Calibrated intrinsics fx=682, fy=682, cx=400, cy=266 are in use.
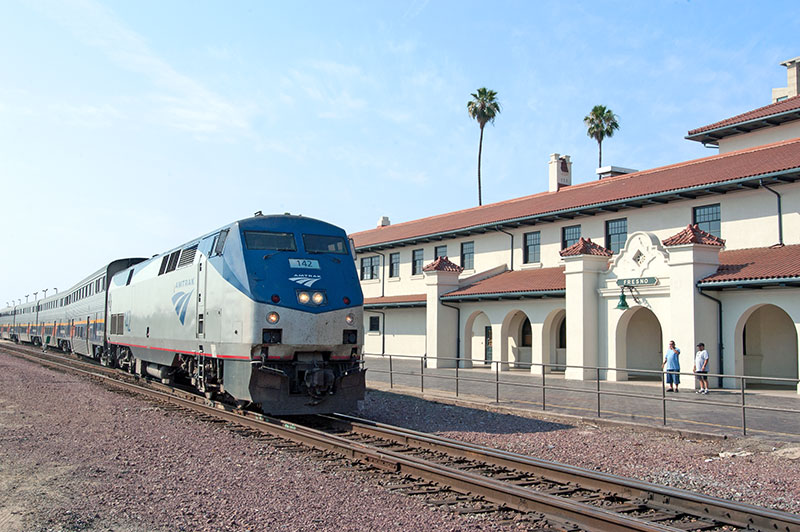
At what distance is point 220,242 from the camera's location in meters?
12.9

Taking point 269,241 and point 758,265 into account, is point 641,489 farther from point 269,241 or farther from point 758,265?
point 758,265

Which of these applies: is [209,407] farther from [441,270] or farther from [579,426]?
[441,270]

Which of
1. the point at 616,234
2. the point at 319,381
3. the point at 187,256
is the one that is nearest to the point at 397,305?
the point at 616,234

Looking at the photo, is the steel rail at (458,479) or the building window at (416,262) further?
the building window at (416,262)

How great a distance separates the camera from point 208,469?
9.06m

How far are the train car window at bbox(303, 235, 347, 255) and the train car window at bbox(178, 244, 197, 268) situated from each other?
3.01 metres

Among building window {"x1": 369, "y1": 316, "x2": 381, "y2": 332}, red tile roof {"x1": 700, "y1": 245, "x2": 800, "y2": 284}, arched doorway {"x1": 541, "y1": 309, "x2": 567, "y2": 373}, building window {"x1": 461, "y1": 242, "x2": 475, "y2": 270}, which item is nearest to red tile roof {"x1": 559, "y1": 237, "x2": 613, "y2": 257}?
arched doorway {"x1": 541, "y1": 309, "x2": 567, "y2": 373}

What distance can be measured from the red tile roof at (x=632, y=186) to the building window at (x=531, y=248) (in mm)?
1124

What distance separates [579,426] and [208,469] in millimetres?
7404

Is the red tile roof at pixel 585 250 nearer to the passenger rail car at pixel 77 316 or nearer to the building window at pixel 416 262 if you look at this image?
the building window at pixel 416 262

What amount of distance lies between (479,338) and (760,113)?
15.5m

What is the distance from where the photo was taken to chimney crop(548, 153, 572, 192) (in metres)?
35.0

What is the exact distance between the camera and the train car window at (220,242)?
1280cm

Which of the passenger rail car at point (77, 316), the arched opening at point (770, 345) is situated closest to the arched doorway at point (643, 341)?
the arched opening at point (770, 345)
